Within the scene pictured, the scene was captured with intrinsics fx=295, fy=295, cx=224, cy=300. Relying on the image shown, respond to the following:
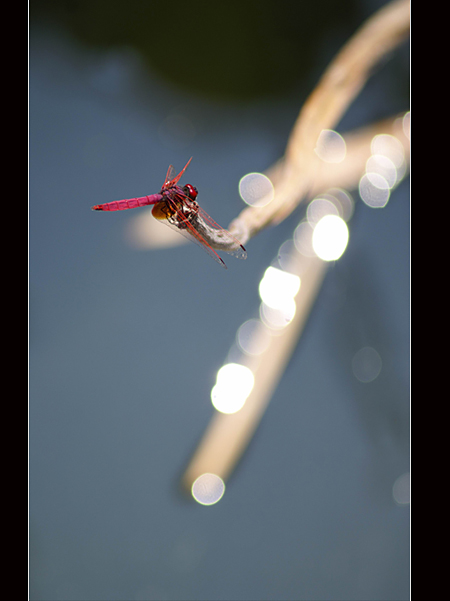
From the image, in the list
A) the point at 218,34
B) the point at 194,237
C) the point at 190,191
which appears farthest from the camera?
the point at 218,34

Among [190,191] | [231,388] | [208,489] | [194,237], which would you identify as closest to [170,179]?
[190,191]

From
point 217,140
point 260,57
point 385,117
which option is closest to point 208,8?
point 260,57

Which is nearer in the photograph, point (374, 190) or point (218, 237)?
point (218, 237)

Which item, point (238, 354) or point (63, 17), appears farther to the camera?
point (238, 354)

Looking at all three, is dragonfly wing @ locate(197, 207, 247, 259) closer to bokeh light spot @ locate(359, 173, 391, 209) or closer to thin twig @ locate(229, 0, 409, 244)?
thin twig @ locate(229, 0, 409, 244)

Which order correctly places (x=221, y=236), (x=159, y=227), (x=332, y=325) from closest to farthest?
1. (x=221, y=236)
2. (x=159, y=227)
3. (x=332, y=325)

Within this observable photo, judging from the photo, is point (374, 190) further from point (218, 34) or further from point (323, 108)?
point (218, 34)

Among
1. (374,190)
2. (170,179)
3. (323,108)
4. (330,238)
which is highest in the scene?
(323,108)

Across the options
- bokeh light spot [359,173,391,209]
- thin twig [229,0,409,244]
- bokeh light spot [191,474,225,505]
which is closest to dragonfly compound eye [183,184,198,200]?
thin twig [229,0,409,244]

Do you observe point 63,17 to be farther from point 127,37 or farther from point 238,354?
point 238,354
